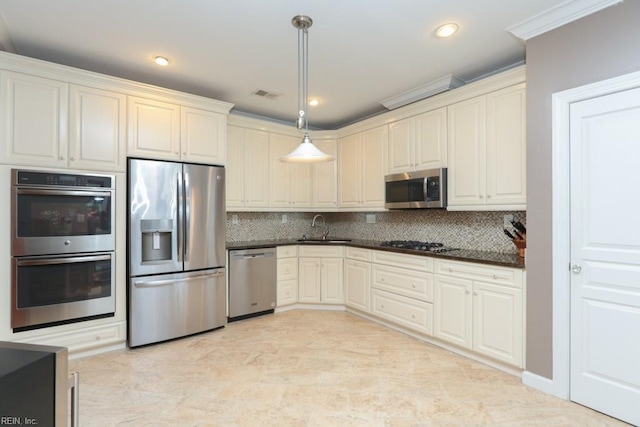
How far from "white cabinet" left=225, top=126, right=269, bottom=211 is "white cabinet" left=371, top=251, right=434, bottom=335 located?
172 centimetres

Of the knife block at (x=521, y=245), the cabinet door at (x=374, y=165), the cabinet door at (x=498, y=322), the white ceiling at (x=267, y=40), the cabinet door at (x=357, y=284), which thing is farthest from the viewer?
the cabinet door at (x=374, y=165)

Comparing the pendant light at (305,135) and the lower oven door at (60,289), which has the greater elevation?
the pendant light at (305,135)

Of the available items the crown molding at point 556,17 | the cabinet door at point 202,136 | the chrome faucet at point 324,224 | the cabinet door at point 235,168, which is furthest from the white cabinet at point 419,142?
the cabinet door at point 202,136

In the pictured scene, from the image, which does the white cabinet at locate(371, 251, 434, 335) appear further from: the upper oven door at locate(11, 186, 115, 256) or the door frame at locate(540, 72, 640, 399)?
the upper oven door at locate(11, 186, 115, 256)

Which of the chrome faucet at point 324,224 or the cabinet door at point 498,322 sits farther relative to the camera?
the chrome faucet at point 324,224

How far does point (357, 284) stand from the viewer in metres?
4.05

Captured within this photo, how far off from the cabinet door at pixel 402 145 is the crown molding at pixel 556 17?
4.45ft

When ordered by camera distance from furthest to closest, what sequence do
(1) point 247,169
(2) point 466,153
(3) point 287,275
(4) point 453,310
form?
1. (3) point 287,275
2. (1) point 247,169
3. (2) point 466,153
4. (4) point 453,310

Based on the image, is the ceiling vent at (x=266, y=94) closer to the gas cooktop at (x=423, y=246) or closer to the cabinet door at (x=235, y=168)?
the cabinet door at (x=235, y=168)

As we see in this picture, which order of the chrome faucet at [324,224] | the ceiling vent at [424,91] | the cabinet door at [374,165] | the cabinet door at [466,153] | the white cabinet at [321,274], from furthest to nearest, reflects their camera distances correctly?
the chrome faucet at [324,224], the white cabinet at [321,274], the cabinet door at [374,165], the ceiling vent at [424,91], the cabinet door at [466,153]

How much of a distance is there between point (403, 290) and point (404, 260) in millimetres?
327

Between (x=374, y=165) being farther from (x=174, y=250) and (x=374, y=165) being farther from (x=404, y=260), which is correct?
(x=174, y=250)

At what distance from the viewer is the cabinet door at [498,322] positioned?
2480 mm

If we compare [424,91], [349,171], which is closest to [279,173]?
[349,171]
